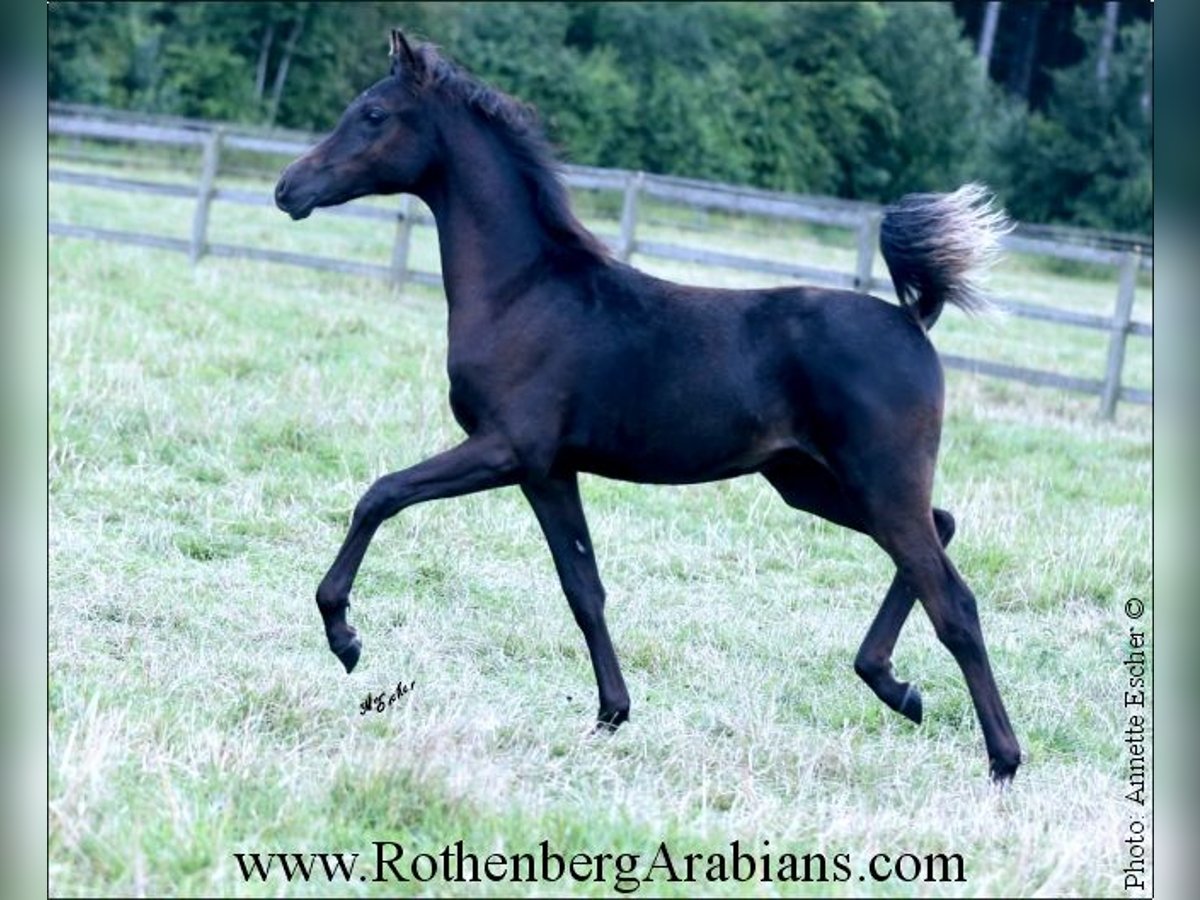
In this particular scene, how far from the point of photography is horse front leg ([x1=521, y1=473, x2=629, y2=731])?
5.02 m

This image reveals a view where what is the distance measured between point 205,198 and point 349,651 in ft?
41.8

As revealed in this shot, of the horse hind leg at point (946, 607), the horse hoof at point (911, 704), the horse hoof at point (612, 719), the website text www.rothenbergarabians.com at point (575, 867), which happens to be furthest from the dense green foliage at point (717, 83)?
the website text www.rothenbergarabians.com at point (575, 867)

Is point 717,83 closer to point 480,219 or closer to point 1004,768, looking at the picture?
point 480,219

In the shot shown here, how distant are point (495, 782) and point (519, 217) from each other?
2.06m

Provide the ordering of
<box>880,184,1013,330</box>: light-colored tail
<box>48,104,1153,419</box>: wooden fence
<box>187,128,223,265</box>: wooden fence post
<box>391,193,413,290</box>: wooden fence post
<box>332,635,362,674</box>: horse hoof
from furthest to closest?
<box>187,128,223,265</box>: wooden fence post → <box>391,193,413,290</box>: wooden fence post → <box>48,104,1153,419</box>: wooden fence → <box>880,184,1013,330</box>: light-colored tail → <box>332,635,362,674</box>: horse hoof

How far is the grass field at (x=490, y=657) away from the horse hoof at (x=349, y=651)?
0.41 feet

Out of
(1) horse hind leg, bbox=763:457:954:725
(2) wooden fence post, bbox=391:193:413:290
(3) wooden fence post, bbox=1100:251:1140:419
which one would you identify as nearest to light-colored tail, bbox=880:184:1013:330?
(1) horse hind leg, bbox=763:457:954:725

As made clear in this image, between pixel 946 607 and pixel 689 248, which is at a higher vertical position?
Result: pixel 946 607

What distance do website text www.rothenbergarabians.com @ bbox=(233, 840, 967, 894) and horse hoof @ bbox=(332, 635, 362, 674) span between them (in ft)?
4.33

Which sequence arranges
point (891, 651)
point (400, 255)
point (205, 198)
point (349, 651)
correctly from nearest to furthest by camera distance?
point (349, 651) → point (891, 651) → point (400, 255) → point (205, 198)

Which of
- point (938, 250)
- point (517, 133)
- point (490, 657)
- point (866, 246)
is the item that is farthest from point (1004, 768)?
point (866, 246)

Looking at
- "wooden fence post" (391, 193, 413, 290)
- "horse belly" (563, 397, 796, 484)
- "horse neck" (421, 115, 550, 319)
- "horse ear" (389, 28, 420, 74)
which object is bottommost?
"wooden fence post" (391, 193, 413, 290)

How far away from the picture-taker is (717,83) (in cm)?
4141

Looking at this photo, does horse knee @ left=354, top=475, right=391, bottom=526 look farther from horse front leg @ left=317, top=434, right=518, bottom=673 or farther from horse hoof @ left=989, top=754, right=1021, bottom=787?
horse hoof @ left=989, top=754, right=1021, bottom=787
